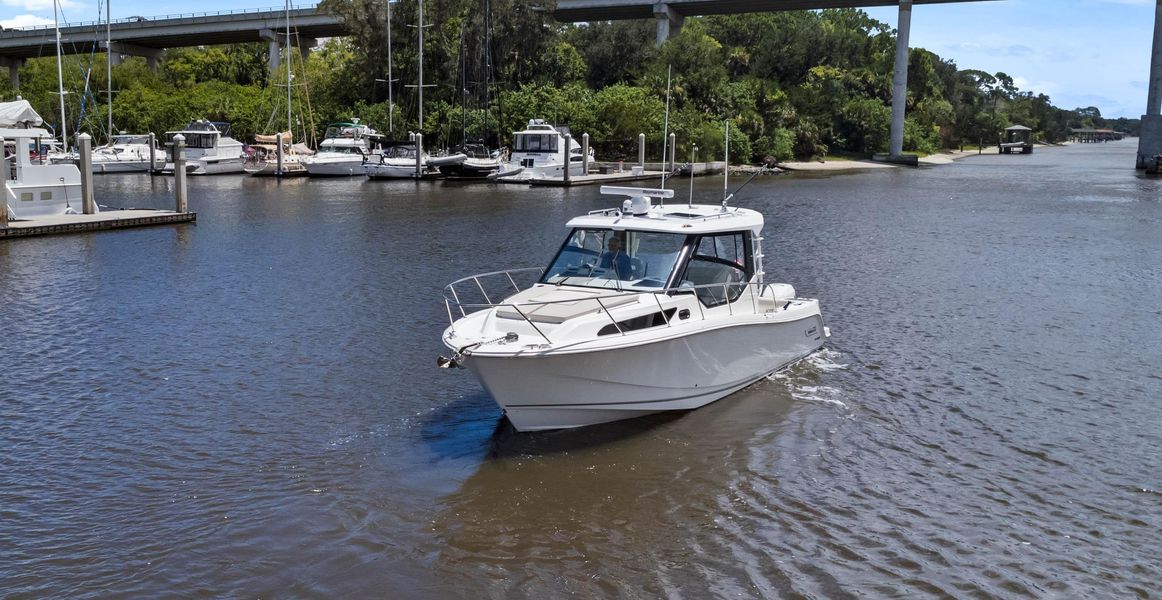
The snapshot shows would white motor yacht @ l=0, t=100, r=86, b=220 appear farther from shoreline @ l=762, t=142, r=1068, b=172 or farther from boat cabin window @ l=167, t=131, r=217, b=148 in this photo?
shoreline @ l=762, t=142, r=1068, b=172

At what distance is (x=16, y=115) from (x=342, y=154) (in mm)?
31829

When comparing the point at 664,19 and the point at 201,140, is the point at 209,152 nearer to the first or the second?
the point at 201,140

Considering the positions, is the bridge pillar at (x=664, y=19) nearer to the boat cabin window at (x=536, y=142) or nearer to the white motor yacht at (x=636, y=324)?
the boat cabin window at (x=536, y=142)

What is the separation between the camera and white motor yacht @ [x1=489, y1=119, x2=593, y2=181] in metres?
61.6

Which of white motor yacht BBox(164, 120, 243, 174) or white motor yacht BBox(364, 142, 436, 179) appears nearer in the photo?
white motor yacht BBox(364, 142, 436, 179)

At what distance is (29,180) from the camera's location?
33.1m

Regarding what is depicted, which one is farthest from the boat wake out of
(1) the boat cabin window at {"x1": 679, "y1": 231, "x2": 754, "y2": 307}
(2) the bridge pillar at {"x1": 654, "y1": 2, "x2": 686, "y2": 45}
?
(2) the bridge pillar at {"x1": 654, "y1": 2, "x2": 686, "y2": 45}

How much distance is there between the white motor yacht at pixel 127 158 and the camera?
220ft

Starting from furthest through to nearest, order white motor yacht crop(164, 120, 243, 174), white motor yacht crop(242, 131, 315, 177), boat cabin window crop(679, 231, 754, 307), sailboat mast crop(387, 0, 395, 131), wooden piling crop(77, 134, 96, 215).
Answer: sailboat mast crop(387, 0, 395, 131), white motor yacht crop(164, 120, 243, 174), white motor yacht crop(242, 131, 315, 177), wooden piling crop(77, 134, 96, 215), boat cabin window crop(679, 231, 754, 307)

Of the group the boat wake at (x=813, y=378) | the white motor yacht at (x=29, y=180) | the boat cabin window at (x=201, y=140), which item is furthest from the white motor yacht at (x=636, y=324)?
the boat cabin window at (x=201, y=140)

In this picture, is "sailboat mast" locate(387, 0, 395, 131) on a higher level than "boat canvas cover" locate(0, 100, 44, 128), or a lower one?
higher

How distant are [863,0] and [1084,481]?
89.5 m

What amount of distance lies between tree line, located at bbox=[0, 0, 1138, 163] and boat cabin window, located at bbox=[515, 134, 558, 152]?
21.4 ft

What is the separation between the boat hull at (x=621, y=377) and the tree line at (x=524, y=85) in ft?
179
